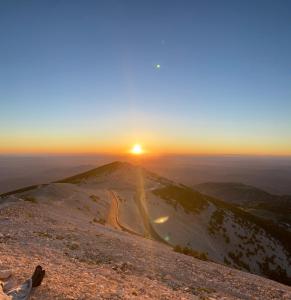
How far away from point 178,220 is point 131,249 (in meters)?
41.3

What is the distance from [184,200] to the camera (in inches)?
3115

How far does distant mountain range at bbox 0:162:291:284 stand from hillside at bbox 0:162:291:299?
28cm

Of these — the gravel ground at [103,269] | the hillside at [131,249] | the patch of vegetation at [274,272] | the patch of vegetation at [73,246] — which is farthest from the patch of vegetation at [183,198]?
the patch of vegetation at [73,246]

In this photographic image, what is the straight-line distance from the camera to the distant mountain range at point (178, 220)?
51.3 m

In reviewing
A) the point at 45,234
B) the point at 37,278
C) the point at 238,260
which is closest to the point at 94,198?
the point at 238,260

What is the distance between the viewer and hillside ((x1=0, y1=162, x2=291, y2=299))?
15.9m

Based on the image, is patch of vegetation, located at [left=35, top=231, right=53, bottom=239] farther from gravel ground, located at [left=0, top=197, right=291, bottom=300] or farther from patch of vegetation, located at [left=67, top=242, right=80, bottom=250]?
patch of vegetation, located at [left=67, top=242, right=80, bottom=250]

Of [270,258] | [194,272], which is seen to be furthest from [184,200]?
[194,272]

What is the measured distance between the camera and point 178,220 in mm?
65062

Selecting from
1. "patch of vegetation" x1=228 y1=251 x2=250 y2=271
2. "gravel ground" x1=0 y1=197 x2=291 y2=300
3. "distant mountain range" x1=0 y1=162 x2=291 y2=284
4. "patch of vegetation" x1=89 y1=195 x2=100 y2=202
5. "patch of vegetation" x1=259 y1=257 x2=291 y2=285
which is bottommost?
"patch of vegetation" x1=259 y1=257 x2=291 y2=285

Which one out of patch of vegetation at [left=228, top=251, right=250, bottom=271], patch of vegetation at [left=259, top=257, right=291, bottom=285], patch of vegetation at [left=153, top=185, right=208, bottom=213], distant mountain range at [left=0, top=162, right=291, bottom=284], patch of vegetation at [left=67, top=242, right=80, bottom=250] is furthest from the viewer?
patch of vegetation at [left=153, top=185, right=208, bottom=213]

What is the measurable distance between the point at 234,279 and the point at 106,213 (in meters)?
32.3

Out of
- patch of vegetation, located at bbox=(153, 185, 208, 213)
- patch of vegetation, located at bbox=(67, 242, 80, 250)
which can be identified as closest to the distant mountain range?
patch of vegetation, located at bbox=(153, 185, 208, 213)

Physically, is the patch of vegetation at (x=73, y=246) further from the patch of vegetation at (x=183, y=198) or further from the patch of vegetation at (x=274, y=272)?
the patch of vegetation at (x=183, y=198)
